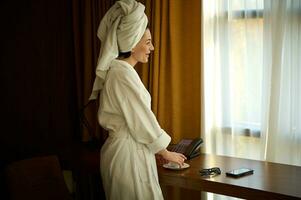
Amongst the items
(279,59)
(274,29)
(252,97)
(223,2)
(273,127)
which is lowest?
(273,127)

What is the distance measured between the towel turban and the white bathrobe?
56mm

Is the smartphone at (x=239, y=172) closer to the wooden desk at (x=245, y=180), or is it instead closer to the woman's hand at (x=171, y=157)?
the wooden desk at (x=245, y=180)

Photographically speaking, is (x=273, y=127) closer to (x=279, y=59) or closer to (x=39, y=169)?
(x=279, y=59)

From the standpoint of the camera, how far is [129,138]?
197 centimetres

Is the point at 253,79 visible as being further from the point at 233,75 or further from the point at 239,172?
the point at 239,172

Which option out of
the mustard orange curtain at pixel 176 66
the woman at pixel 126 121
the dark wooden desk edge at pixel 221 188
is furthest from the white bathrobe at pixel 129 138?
the mustard orange curtain at pixel 176 66

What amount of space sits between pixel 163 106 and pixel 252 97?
23.5 inches

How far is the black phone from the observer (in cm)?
237

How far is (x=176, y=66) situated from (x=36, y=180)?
1.13m

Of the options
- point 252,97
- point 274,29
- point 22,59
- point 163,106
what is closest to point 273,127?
point 252,97

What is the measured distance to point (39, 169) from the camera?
2209 millimetres

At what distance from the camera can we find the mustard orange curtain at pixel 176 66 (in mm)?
2584

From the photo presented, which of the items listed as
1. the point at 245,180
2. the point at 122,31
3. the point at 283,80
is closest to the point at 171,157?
the point at 245,180

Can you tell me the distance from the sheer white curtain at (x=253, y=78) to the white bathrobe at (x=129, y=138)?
0.70 meters
